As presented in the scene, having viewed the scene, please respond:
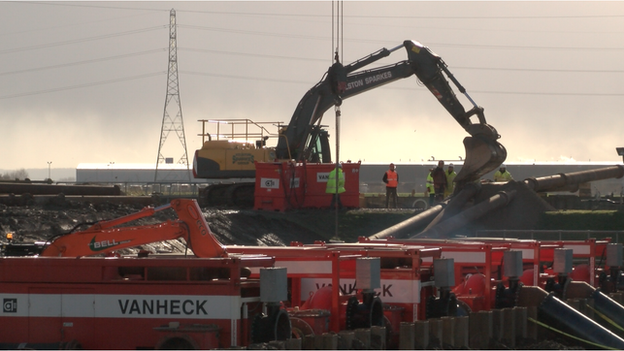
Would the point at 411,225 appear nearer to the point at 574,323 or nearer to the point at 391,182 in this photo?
the point at 391,182

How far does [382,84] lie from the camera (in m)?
34.2

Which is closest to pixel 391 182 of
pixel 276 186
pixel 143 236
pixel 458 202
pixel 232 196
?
pixel 458 202

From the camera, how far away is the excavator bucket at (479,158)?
30.4 metres

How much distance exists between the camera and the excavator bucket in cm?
3042

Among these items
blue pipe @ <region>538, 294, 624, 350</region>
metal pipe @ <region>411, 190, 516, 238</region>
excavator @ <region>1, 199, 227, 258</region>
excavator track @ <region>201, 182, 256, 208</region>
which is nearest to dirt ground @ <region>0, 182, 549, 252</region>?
metal pipe @ <region>411, 190, 516, 238</region>

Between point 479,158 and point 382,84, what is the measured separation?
18.0 ft

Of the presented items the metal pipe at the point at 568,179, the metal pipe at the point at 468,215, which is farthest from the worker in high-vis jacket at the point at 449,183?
the metal pipe at the point at 468,215

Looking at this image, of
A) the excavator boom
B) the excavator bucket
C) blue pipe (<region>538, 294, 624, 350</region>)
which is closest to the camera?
the excavator boom

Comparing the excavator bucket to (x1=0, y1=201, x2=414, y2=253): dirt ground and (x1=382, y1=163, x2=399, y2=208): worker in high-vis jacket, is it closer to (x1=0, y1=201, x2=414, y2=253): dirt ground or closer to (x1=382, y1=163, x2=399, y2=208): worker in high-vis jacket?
(x1=0, y1=201, x2=414, y2=253): dirt ground

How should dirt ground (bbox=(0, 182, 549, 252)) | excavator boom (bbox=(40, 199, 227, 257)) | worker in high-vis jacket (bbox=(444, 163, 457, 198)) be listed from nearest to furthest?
1. excavator boom (bbox=(40, 199, 227, 257))
2. dirt ground (bbox=(0, 182, 549, 252))
3. worker in high-vis jacket (bbox=(444, 163, 457, 198))

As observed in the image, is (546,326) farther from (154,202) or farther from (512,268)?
(154,202)

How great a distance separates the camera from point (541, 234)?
2708 cm

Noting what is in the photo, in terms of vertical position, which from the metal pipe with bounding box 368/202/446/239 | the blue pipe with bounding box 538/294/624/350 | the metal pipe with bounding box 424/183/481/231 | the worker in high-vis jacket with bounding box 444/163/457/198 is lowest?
the blue pipe with bounding box 538/294/624/350

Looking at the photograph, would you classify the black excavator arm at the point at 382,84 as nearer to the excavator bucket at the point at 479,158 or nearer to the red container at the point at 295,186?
the excavator bucket at the point at 479,158
